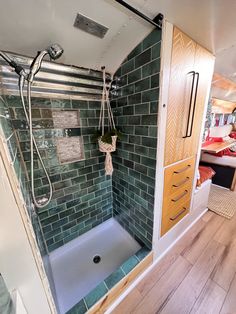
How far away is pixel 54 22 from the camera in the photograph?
2.62 feet

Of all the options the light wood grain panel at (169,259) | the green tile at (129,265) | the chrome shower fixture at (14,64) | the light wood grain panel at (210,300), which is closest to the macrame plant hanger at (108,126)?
the chrome shower fixture at (14,64)

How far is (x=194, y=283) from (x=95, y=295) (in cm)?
93

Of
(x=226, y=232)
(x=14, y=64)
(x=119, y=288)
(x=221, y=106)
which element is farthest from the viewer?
(x=221, y=106)

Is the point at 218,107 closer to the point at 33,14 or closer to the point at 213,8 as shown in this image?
the point at 213,8

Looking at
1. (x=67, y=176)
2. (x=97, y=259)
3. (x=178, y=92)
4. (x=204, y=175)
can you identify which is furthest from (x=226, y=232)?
(x=67, y=176)

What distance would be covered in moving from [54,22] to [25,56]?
1.07 ft

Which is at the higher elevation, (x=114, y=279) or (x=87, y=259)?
(x=114, y=279)

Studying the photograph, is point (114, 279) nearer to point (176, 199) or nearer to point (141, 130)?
point (176, 199)

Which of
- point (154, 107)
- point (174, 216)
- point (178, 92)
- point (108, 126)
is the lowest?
point (174, 216)

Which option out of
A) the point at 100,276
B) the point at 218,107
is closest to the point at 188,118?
the point at 100,276

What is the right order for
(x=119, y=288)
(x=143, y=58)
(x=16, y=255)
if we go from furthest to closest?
(x=119, y=288), (x=143, y=58), (x=16, y=255)

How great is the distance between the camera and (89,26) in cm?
85

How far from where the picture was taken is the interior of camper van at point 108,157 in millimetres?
736

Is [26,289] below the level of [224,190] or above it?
above
